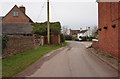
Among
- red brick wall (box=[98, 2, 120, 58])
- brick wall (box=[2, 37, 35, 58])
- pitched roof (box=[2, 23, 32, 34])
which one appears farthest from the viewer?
pitched roof (box=[2, 23, 32, 34])

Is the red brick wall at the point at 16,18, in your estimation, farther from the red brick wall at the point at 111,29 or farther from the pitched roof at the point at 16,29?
the red brick wall at the point at 111,29

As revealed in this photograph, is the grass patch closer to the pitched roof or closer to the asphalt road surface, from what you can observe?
the asphalt road surface

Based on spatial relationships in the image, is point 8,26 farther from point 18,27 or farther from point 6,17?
point 6,17

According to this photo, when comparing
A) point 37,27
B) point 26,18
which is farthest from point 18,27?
point 37,27

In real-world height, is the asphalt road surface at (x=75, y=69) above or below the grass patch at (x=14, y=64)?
below

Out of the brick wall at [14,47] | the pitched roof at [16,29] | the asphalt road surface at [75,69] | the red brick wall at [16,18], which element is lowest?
the asphalt road surface at [75,69]

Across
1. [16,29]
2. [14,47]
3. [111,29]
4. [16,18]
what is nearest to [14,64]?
[14,47]

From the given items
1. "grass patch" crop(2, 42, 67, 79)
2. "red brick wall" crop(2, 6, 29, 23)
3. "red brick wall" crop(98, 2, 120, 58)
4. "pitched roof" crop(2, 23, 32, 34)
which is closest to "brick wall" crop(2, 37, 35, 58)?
"grass patch" crop(2, 42, 67, 79)

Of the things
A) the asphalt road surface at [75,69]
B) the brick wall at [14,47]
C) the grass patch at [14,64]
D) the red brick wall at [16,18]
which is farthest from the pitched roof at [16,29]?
the asphalt road surface at [75,69]

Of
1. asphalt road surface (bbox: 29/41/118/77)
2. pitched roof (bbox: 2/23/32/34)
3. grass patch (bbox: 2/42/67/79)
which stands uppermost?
pitched roof (bbox: 2/23/32/34)

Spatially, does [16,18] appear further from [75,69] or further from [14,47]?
[75,69]

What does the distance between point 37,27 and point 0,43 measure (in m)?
16.5

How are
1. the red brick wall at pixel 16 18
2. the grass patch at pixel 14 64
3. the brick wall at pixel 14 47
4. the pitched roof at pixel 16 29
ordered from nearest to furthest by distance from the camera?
the grass patch at pixel 14 64, the brick wall at pixel 14 47, the pitched roof at pixel 16 29, the red brick wall at pixel 16 18

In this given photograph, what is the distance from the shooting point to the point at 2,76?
5496 millimetres
